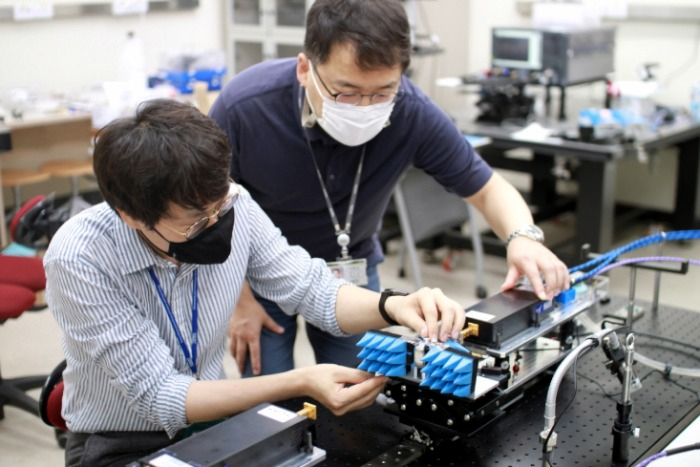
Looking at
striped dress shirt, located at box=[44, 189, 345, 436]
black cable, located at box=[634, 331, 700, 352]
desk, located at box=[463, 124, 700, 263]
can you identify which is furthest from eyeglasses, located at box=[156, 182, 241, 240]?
desk, located at box=[463, 124, 700, 263]

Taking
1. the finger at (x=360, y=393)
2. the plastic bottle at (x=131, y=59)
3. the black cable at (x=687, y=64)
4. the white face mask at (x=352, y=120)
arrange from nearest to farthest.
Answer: the finger at (x=360, y=393) < the white face mask at (x=352, y=120) < the black cable at (x=687, y=64) < the plastic bottle at (x=131, y=59)

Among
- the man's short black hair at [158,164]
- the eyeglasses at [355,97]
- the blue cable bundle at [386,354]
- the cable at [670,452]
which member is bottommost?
the cable at [670,452]

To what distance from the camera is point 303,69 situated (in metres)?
1.70

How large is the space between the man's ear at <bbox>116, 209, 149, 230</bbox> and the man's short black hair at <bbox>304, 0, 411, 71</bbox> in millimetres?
500

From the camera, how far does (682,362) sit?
167 cm

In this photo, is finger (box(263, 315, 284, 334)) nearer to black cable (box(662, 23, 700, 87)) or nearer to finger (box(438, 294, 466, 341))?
finger (box(438, 294, 466, 341))

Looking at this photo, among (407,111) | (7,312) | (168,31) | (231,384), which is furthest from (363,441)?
(168,31)

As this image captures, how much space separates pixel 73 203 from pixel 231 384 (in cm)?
256

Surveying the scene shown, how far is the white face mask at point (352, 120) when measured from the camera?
1.65 meters

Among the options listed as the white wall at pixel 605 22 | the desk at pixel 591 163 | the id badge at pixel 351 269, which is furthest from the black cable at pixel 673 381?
the white wall at pixel 605 22

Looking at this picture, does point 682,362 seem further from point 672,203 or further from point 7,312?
point 672,203

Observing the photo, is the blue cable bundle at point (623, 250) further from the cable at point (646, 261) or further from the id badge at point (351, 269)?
the id badge at point (351, 269)

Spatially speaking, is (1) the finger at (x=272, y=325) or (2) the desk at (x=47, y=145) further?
(2) the desk at (x=47, y=145)

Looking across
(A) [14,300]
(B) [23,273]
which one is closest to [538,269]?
(A) [14,300]
